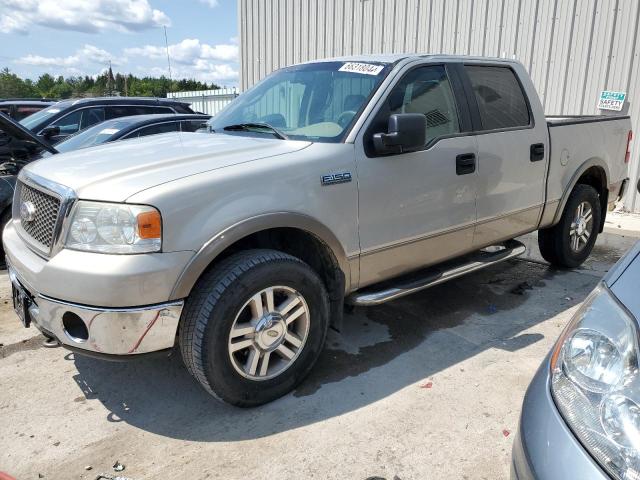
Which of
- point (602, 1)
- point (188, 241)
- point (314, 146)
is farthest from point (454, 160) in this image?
point (602, 1)

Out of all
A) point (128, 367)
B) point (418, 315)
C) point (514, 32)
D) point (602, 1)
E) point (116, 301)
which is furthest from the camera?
point (514, 32)

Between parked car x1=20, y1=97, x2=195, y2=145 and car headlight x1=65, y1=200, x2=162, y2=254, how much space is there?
5542 mm

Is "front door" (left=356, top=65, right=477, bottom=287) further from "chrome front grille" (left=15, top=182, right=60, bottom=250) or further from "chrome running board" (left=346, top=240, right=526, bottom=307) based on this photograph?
"chrome front grille" (left=15, top=182, right=60, bottom=250)

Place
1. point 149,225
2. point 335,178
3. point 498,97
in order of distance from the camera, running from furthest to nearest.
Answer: point 498,97 → point 335,178 → point 149,225

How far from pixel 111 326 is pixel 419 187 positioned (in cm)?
203

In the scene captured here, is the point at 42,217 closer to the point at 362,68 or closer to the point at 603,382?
the point at 362,68

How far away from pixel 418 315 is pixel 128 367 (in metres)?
2.18

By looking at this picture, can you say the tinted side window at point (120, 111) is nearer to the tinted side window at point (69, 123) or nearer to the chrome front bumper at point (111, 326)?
the tinted side window at point (69, 123)

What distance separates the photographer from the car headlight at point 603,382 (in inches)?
51.8

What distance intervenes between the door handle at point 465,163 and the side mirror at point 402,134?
0.56 meters

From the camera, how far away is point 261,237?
3.10 meters

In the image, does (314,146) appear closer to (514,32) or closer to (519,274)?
(519,274)

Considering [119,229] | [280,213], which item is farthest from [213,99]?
[119,229]

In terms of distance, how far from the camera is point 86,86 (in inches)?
3568
